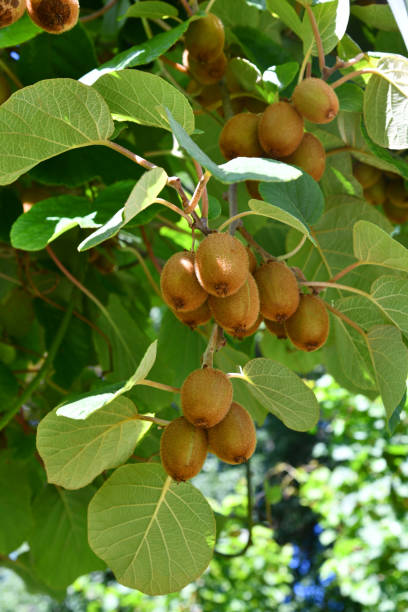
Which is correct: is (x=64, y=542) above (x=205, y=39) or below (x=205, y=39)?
below

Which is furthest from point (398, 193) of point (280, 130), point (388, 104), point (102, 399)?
point (102, 399)

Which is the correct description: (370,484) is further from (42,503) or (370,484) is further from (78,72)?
(78,72)

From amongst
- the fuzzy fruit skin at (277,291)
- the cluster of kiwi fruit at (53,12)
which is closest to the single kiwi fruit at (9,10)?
the cluster of kiwi fruit at (53,12)

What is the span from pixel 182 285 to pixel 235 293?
0.12ft

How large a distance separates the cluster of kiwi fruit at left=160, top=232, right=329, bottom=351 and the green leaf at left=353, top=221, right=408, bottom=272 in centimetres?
6

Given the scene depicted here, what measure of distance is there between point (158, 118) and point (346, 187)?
347 millimetres

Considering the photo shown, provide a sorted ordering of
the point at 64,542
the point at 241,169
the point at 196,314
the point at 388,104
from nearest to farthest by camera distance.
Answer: the point at 241,169 < the point at 196,314 < the point at 388,104 < the point at 64,542

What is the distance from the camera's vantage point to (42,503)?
0.90 meters

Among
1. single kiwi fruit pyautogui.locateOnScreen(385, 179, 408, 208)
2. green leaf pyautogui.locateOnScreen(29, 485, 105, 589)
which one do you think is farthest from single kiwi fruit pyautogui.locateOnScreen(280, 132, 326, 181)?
green leaf pyautogui.locateOnScreen(29, 485, 105, 589)

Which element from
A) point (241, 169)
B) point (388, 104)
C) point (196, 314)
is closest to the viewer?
point (241, 169)

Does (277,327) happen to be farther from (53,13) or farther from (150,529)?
(53,13)

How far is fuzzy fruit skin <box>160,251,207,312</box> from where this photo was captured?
447 mm

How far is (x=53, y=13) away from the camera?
18.1 inches

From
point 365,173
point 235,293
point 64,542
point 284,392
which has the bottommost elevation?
point 64,542
